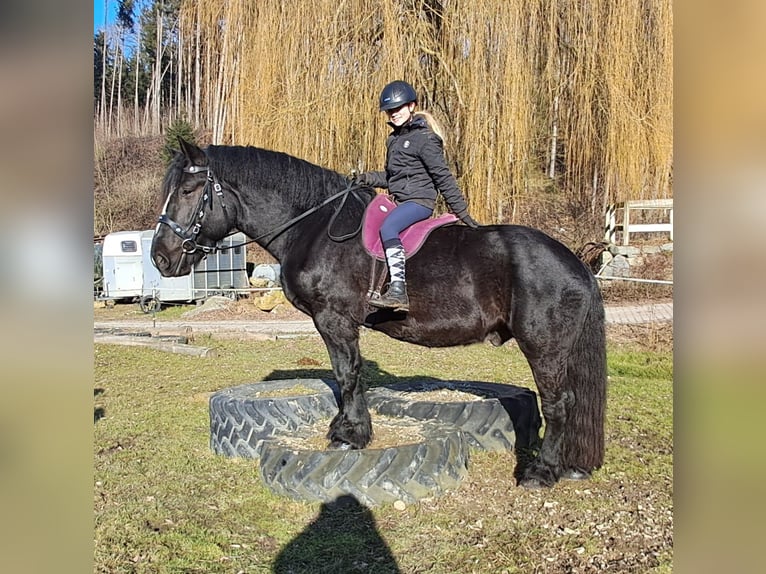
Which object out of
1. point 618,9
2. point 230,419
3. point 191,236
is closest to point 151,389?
point 230,419

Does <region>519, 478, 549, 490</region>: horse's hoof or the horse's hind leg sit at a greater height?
the horse's hind leg

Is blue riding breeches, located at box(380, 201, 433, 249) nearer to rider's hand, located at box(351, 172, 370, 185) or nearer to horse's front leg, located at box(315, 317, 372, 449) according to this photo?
rider's hand, located at box(351, 172, 370, 185)

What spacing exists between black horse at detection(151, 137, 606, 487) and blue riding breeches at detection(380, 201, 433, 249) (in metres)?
0.21

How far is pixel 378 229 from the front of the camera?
4223mm

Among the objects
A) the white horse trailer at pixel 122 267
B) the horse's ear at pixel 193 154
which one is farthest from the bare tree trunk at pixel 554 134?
the white horse trailer at pixel 122 267

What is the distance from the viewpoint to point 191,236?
4164mm

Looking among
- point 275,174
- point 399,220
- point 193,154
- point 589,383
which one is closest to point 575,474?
point 589,383

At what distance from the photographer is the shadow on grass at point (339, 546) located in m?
3.26

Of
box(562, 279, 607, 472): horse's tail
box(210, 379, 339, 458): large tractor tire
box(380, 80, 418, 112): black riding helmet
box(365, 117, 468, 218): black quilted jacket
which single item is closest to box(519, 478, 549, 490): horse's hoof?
box(562, 279, 607, 472): horse's tail

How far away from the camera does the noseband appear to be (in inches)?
163

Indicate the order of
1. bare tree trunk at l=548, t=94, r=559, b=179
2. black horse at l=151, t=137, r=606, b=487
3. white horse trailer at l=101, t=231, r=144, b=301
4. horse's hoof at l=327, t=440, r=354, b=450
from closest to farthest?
black horse at l=151, t=137, r=606, b=487
horse's hoof at l=327, t=440, r=354, b=450
bare tree trunk at l=548, t=94, r=559, b=179
white horse trailer at l=101, t=231, r=144, b=301

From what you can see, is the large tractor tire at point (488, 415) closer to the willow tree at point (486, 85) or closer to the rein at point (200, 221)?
the rein at point (200, 221)

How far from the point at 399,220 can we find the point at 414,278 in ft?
1.39
